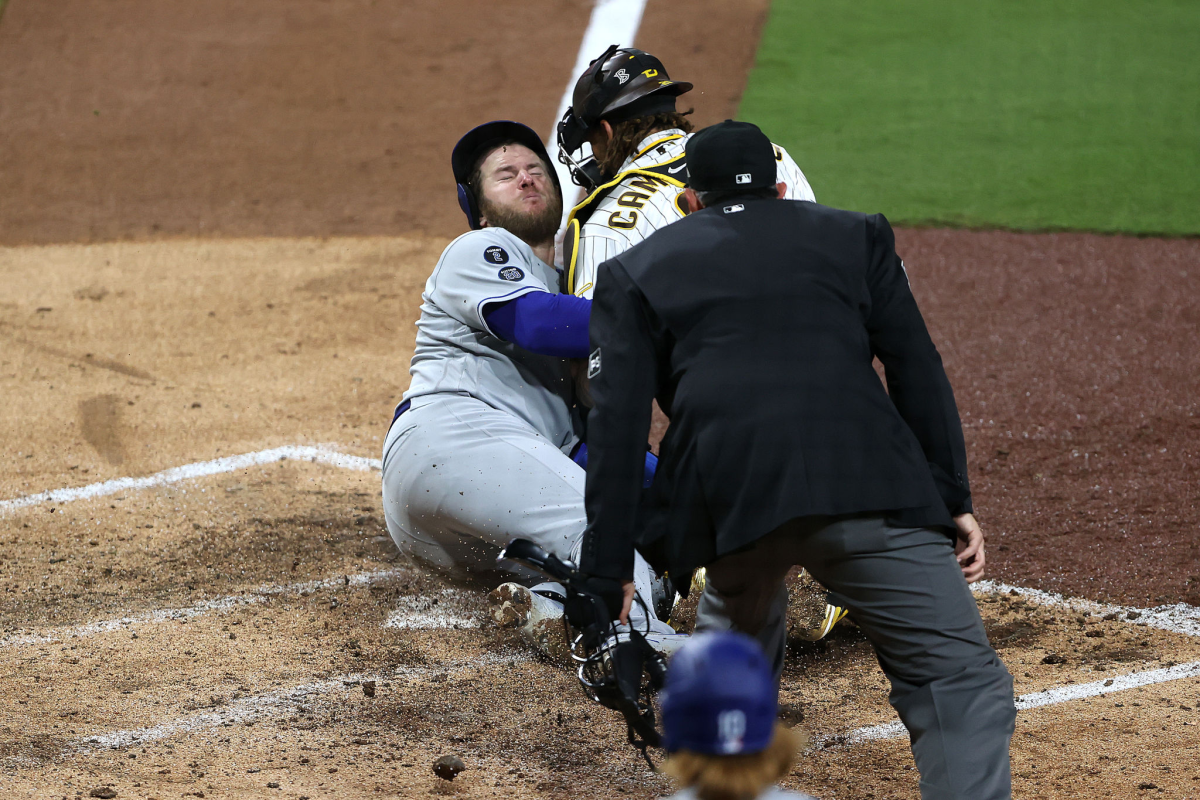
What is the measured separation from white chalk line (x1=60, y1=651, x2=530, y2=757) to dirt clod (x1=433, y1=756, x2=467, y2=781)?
2.15ft

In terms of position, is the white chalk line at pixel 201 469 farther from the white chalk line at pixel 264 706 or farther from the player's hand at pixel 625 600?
the player's hand at pixel 625 600

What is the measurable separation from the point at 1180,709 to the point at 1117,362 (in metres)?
3.48

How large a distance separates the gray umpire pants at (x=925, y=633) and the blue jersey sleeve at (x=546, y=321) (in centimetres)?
123

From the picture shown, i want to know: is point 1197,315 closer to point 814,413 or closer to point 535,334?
point 535,334

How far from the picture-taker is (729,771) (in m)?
1.89

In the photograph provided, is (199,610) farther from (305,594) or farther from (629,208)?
(629,208)

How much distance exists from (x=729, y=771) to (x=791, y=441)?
3.26 ft

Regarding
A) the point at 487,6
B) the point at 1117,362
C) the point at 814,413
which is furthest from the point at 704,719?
the point at 487,6

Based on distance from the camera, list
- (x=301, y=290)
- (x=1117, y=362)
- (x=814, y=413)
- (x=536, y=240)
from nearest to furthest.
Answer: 1. (x=814, y=413)
2. (x=536, y=240)
3. (x=1117, y=362)
4. (x=301, y=290)

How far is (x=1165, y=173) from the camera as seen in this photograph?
981cm

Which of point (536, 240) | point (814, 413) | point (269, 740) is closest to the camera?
point (814, 413)

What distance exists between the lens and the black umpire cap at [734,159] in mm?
2932

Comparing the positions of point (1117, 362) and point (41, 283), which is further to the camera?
point (41, 283)

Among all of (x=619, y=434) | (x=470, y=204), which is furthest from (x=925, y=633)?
(x=470, y=204)
